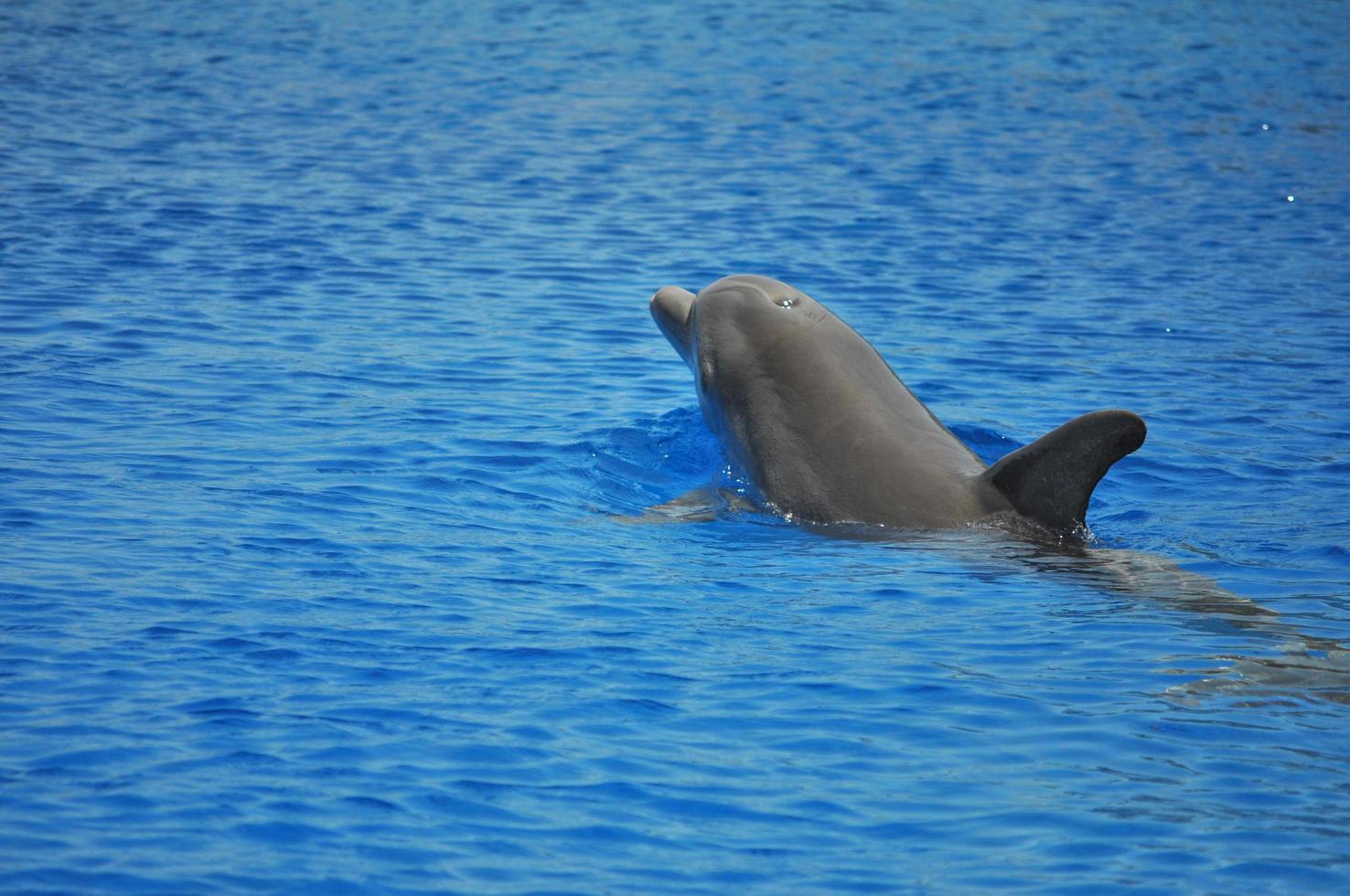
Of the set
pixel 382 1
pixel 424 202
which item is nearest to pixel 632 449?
pixel 424 202

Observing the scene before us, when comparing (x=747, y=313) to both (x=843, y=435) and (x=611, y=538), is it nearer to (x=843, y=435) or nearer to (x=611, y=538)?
(x=843, y=435)

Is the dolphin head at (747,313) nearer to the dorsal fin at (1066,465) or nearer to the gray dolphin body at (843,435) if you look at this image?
the gray dolphin body at (843,435)

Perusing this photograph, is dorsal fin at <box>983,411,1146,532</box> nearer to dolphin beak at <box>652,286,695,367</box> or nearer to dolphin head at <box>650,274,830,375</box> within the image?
dolphin head at <box>650,274,830,375</box>

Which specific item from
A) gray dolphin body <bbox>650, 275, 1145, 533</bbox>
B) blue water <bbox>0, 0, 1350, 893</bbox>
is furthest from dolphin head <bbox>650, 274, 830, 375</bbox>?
blue water <bbox>0, 0, 1350, 893</bbox>

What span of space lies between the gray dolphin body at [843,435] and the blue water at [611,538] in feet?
1.07

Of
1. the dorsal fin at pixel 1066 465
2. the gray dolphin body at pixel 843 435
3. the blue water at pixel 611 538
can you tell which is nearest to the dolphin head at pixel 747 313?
the gray dolphin body at pixel 843 435

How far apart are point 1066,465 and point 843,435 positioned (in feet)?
4.97

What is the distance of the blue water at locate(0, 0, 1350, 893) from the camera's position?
20.1ft

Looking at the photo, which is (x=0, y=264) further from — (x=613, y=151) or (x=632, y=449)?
(x=613, y=151)

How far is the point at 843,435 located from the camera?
9.84 meters

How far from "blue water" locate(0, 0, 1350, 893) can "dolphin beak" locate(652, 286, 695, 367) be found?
847 millimetres

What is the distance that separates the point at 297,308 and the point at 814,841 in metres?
10.9

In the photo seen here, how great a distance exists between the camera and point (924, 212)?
864 inches

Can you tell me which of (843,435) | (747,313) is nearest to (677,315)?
(747,313)
